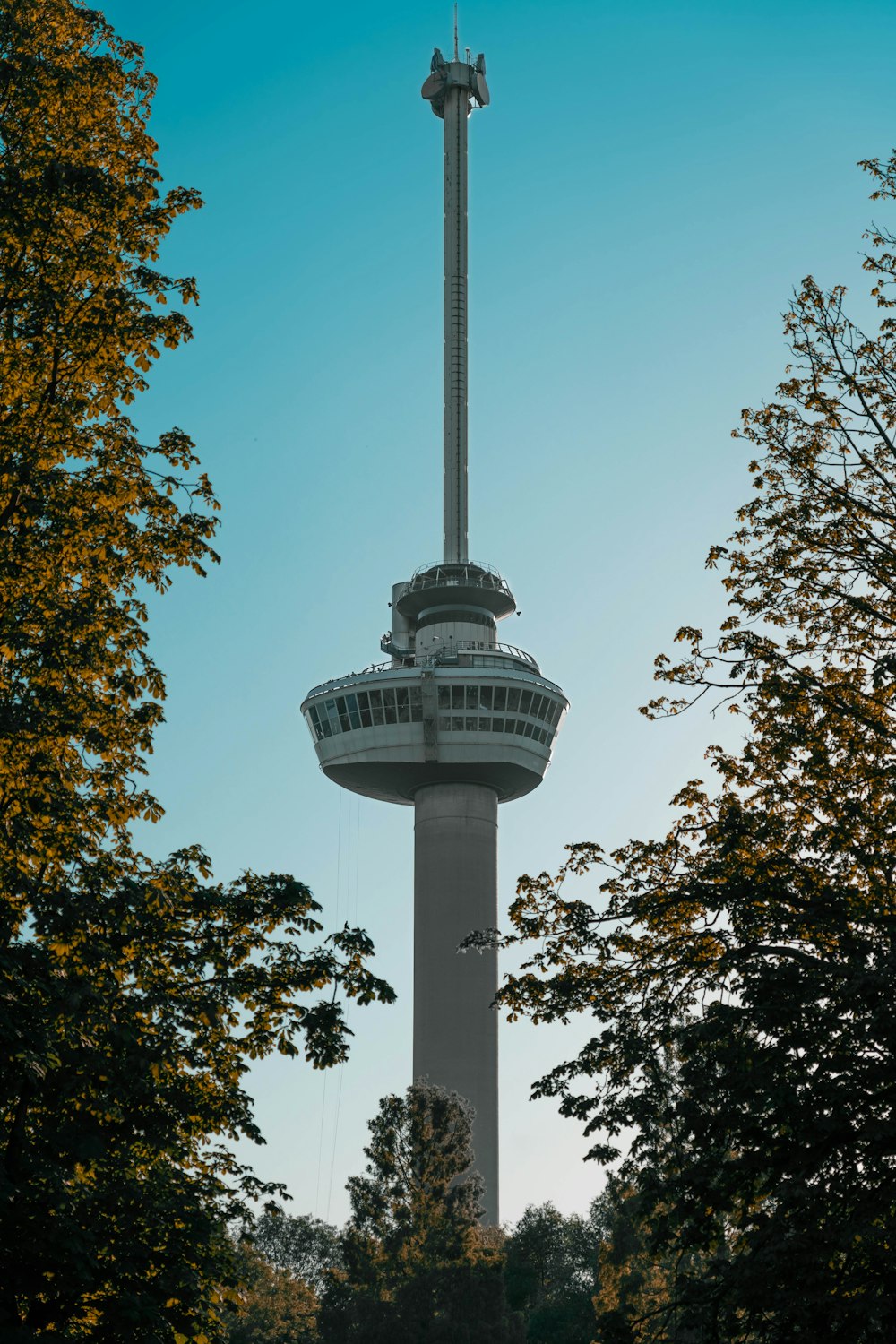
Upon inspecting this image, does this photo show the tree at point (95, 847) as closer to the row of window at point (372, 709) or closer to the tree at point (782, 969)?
the tree at point (782, 969)

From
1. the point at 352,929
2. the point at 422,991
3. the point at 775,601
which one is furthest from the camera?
the point at 422,991

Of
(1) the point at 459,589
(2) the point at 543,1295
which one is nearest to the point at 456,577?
(1) the point at 459,589

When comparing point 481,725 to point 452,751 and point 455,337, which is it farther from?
point 455,337

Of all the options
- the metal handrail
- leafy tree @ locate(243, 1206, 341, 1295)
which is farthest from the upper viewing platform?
leafy tree @ locate(243, 1206, 341, 1295)

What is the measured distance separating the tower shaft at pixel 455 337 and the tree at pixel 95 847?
87.6 meters

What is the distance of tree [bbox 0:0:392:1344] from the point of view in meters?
16.2

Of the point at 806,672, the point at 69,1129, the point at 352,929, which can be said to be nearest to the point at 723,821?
the point at 806,672

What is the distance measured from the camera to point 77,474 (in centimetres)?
1920

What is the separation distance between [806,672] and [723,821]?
2.61 metres

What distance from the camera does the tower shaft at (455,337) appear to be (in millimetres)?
109625

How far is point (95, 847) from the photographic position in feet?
59.8

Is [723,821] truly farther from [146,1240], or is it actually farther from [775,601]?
[146,1240]

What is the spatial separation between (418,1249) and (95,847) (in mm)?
51915

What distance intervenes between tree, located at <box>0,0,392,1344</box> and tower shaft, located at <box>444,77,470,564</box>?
287ft
